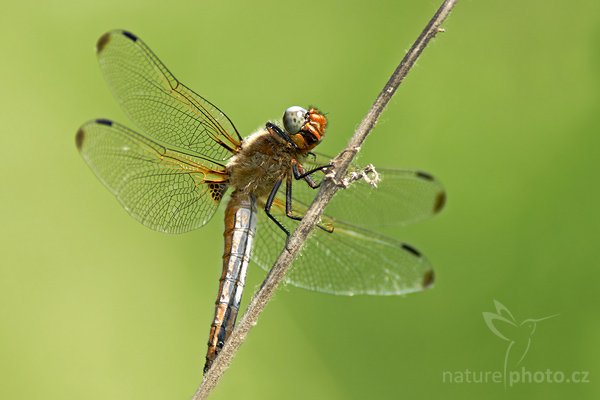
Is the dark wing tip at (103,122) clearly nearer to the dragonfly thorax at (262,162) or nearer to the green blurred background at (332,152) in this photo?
the dragonfly thorax at (262,162)

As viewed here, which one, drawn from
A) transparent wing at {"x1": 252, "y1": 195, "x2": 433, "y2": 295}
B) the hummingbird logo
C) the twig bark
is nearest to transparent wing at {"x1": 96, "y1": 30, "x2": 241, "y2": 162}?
transparent wing at {"x1": 252, "y1": 195, "x2": 433, "y2": 295}

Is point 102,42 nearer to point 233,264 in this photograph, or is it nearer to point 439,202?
point 233,264

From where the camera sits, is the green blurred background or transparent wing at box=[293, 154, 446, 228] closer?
transparent wing at box=[293, 154, 446, 228]

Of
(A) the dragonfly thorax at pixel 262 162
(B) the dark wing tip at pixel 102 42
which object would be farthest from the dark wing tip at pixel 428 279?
(B) the dark wing tip at pixel 102 42

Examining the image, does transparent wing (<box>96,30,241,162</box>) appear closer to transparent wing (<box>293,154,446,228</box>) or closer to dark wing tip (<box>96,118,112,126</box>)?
dark wing tip (<box>96,118,112,126</box>)

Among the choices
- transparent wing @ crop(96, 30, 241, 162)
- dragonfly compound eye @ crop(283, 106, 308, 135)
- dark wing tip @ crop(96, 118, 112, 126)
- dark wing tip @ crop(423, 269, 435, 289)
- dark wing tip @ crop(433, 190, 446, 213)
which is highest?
dragonfly compound eye @ crop(283, 106, 308, 135)

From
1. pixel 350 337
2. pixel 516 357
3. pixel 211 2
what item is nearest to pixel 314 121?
pixel 350 337
